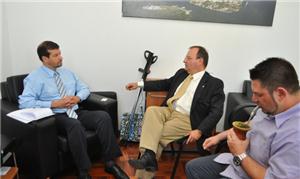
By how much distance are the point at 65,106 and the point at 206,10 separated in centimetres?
172

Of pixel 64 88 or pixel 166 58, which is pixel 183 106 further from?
pixel 64 88

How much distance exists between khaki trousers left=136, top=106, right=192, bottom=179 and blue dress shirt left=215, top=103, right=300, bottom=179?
779mm

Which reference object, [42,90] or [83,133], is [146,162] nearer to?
[83,133]

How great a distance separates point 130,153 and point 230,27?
5.66 ft

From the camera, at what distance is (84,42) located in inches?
112

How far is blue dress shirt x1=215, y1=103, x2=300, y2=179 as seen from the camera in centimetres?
113

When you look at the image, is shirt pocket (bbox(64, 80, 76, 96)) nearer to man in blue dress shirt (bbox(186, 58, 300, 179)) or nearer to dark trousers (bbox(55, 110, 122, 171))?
dark trousers (bbox(55, 110, 122, 171))

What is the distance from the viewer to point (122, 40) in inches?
112

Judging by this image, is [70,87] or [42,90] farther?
[70,87]

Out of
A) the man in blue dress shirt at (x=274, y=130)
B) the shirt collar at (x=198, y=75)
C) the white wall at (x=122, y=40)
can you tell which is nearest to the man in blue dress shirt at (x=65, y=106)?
the white wall at (x=122, y=40)

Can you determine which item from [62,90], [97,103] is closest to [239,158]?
[97,103]

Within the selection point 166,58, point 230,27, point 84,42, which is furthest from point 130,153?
point 230,27

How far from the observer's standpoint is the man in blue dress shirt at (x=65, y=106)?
2.13 metres

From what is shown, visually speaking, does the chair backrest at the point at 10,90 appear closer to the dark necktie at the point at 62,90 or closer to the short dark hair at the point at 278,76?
the dark necktie at the point at 62,90
